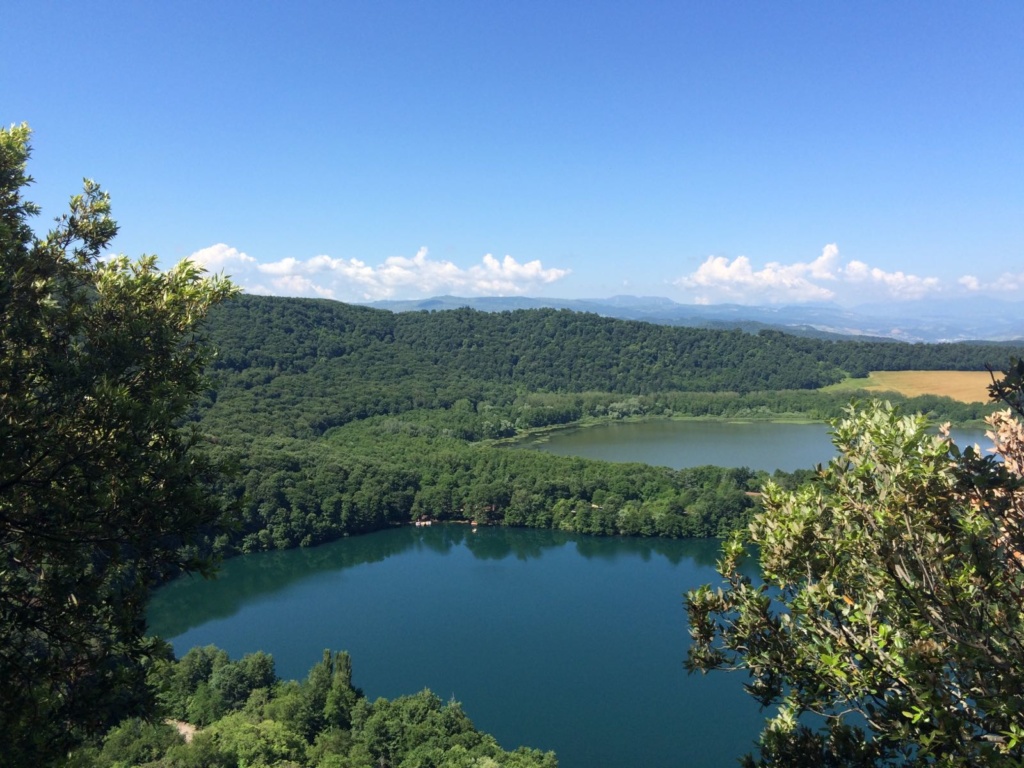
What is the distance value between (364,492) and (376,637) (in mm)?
13291

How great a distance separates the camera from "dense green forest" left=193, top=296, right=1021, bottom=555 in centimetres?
3262

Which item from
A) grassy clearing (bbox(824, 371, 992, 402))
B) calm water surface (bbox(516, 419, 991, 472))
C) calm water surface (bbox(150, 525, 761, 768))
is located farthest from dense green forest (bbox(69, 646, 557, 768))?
grassy clearing (bbox(824, 371, 992, 402))

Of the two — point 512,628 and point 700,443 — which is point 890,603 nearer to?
point 512,628

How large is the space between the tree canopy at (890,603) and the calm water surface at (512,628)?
12683 mm

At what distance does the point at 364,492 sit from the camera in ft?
113

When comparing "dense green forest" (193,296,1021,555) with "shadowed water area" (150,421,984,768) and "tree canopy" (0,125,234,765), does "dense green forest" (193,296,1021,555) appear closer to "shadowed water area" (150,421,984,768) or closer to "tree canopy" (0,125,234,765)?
"tree canopy" (0,125,234,765)

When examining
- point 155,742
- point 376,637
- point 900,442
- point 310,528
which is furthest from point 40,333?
point 310,528

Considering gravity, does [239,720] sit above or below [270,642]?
above

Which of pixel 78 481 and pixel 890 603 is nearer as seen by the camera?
pixel 78 481

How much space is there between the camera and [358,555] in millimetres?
30625

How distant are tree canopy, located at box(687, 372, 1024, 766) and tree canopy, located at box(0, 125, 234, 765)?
329cm

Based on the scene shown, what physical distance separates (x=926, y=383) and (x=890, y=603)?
74.7 m

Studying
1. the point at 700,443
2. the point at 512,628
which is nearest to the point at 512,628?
the point at 512,628

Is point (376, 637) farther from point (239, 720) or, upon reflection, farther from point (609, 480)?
point (609, 480)
